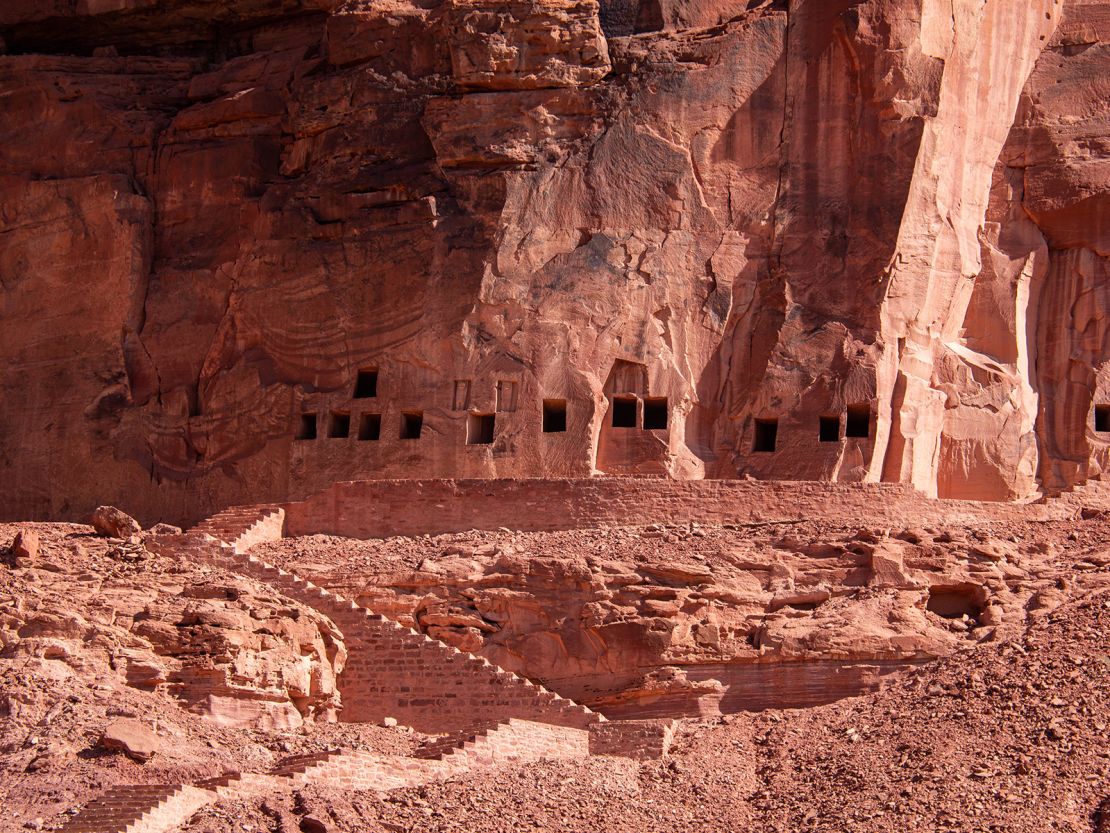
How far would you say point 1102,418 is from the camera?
1300 inches

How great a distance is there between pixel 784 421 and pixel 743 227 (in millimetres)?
3092

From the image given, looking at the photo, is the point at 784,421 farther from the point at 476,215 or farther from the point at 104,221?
the point at 104,221

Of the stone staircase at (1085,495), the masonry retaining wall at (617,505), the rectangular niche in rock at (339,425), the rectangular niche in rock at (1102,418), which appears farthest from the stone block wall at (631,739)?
the rectangular niche in rock at (1102,418)

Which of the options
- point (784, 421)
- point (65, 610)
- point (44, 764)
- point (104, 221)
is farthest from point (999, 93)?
point (44, 764)

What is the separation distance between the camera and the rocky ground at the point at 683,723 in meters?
19.9

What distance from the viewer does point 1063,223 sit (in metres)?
33.3

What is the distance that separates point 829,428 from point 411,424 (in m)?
6.33

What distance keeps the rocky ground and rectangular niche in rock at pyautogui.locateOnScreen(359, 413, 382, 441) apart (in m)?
4.24

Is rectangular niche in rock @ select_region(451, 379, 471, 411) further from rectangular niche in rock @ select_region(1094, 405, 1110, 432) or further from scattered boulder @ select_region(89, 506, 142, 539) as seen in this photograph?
rectangular niche in rock @ select_region(1094, 405, 1110, 432)

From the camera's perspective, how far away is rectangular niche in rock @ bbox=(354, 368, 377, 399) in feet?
108

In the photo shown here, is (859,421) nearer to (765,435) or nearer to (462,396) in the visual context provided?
(765,435)

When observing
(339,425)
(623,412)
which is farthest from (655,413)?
(339,425)

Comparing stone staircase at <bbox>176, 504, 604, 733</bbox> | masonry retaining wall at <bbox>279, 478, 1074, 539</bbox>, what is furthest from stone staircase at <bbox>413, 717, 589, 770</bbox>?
masonry retaining wall at <bbox>279, 478, 1074, 539</bbox>

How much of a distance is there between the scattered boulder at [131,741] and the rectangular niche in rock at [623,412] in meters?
11.7
